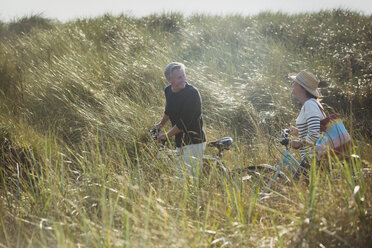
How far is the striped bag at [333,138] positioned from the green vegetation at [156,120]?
172 mm

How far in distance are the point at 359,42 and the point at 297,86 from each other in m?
7.48

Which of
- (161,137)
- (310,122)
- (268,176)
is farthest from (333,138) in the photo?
(161,137)

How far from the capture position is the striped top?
363 cm

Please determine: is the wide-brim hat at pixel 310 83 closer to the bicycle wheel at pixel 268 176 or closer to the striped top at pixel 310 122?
the striped top at pixel 310 122

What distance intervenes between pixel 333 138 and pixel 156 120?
9.86 ft

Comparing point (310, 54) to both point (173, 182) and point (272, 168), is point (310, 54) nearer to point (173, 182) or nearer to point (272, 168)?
point (272, 168)

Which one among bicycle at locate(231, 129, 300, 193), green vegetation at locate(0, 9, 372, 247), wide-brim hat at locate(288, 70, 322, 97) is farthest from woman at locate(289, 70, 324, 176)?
green vegetation at locate(0, 9, 372, 247)

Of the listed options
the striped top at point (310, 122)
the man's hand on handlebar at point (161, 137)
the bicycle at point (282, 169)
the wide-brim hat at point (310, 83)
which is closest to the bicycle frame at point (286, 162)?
the bicycle at point (282, 169)

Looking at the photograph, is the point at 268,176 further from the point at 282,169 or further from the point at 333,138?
the point at 333,138

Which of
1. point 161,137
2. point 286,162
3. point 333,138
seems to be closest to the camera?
point 333,138

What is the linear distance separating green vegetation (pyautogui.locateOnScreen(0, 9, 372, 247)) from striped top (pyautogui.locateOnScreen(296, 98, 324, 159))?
1.25 ft

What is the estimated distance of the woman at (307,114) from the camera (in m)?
3.65

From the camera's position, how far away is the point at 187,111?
4.41m

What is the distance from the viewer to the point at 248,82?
8297 mm
